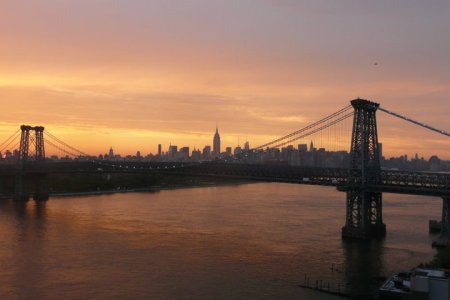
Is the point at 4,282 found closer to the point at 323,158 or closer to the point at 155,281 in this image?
the point at 155,281

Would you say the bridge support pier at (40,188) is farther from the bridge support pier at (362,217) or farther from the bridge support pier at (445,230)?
the bridge support pier at (445,230)

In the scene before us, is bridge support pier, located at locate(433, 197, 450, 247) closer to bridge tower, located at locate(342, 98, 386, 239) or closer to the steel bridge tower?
bridge tower, located at locate(342, 98, 386, 239)

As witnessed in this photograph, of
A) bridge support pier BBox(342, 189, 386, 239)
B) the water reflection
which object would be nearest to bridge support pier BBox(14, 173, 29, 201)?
bridge support pier BBox(342, 189, 386, 239)

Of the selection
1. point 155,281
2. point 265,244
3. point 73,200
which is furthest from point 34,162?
point 155,281

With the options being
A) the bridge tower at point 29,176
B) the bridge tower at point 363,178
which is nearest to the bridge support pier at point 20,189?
the bridge tower at point 29,176

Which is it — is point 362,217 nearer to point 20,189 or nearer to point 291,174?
point 291,174
